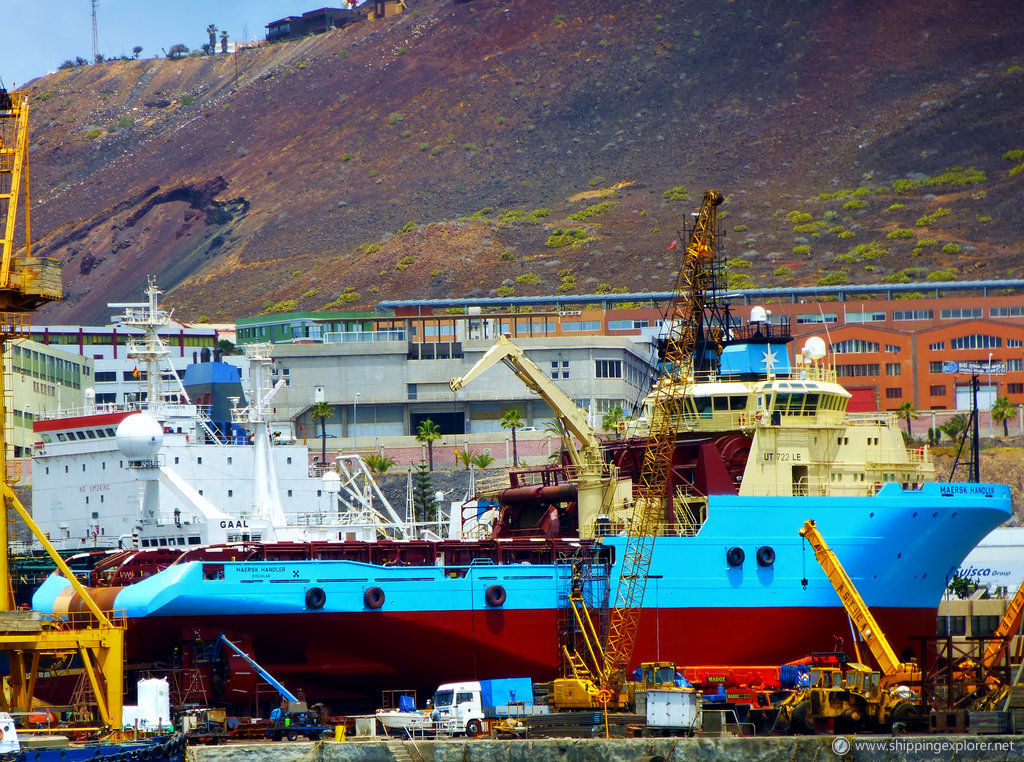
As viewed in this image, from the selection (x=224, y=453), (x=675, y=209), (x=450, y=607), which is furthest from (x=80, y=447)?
(x=675, y=209)

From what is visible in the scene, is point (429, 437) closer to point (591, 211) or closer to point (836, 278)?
point (836, 278)

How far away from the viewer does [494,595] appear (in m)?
46.1

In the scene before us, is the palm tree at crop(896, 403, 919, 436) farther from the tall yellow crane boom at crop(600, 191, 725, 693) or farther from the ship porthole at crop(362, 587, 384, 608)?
the ship porthole at crop(362, 587, 384, 608)

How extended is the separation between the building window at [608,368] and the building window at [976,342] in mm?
23859

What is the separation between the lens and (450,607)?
45.7 meters

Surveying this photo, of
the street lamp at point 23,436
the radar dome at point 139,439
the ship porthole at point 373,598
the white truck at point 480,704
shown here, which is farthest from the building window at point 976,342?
the white truck at point 480,704

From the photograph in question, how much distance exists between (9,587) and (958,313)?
97879 mm

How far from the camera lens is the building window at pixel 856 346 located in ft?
362

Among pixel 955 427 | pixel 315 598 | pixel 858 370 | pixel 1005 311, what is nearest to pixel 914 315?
pixel 1005 311

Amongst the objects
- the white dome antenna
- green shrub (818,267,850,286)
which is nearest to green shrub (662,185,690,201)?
green shrub (818,267,850,286)

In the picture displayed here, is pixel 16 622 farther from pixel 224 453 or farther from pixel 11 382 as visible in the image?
pixel 11 382

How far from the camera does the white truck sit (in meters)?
38.3

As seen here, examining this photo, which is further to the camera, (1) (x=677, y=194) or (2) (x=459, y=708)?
(1) (x=677, y=194)

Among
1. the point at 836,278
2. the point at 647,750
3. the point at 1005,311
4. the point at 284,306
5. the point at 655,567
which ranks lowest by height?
the point at 647,750
